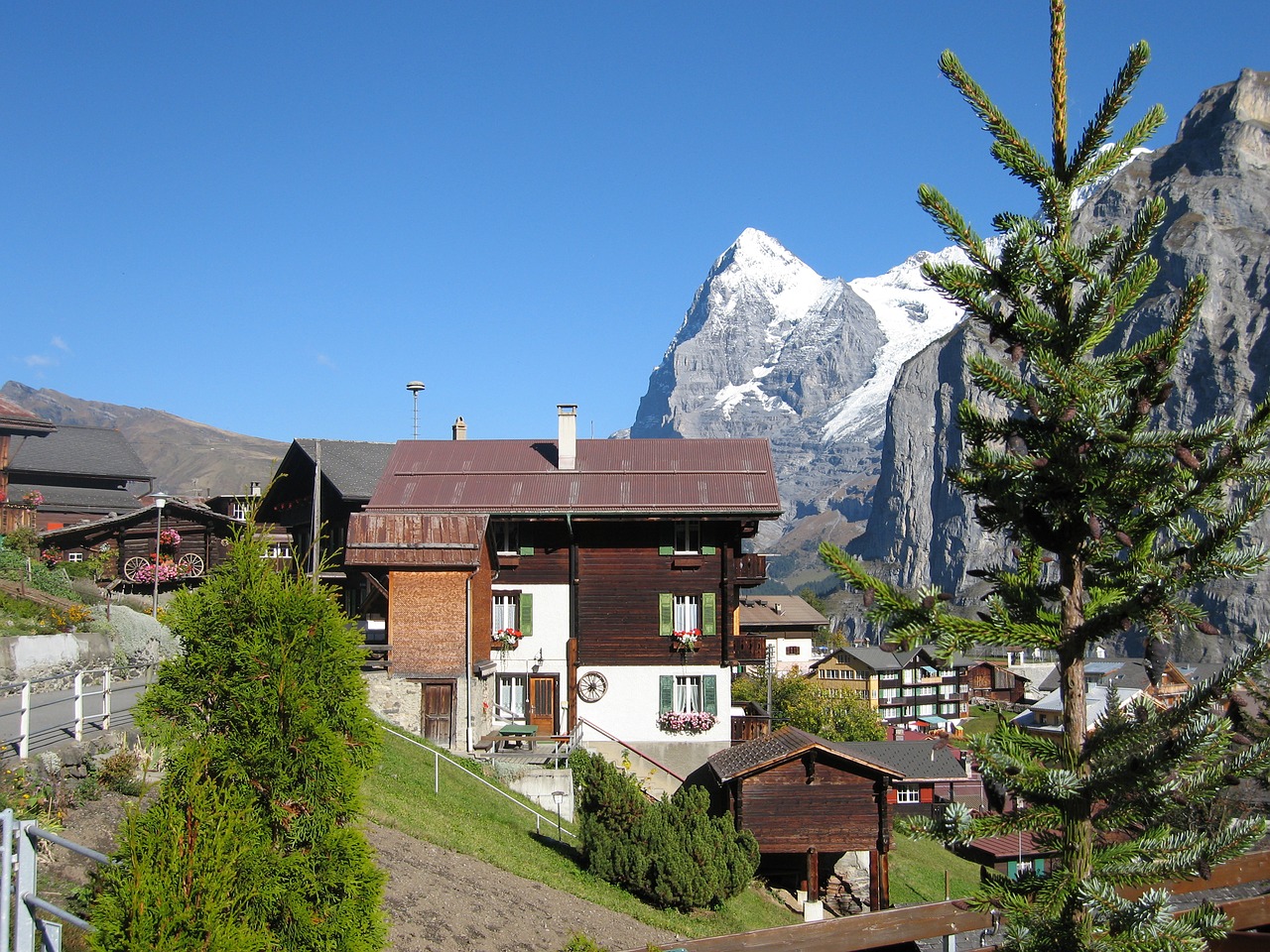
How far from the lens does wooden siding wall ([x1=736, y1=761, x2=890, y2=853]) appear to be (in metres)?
28.6

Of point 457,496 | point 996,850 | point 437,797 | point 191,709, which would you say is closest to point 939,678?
point 996,850

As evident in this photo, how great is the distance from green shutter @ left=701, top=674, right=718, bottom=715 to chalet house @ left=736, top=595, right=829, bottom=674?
120 centimetres

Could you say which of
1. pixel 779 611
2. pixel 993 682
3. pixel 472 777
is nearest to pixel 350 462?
pixel 472 777

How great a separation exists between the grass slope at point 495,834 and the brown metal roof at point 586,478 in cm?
1048

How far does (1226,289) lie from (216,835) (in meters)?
222

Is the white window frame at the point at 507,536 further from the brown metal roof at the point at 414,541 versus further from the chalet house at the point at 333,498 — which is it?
the chalet house at the point at 333,498

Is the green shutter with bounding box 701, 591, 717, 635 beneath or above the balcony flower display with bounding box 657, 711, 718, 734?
above

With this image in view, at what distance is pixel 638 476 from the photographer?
3872 cm

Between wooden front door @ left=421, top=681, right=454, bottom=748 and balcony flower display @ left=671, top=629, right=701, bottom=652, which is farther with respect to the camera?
balcony flower display @ left=671, top=629, right=701, bottom=652

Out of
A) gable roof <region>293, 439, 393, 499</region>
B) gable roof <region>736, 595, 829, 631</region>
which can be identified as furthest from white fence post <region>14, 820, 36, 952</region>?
gable roof <region>736, 595, 829, 631</region>

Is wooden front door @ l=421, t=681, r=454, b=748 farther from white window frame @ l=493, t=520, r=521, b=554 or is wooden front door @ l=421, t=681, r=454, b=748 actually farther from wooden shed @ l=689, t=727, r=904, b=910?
wooden shed @ l=689, t=727, r=904, b=910

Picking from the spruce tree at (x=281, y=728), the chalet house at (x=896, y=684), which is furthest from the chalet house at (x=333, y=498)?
the chalet house at (x=896, y=684)

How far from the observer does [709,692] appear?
121ft

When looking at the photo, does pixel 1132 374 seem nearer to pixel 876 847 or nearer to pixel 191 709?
pixel 191 709
